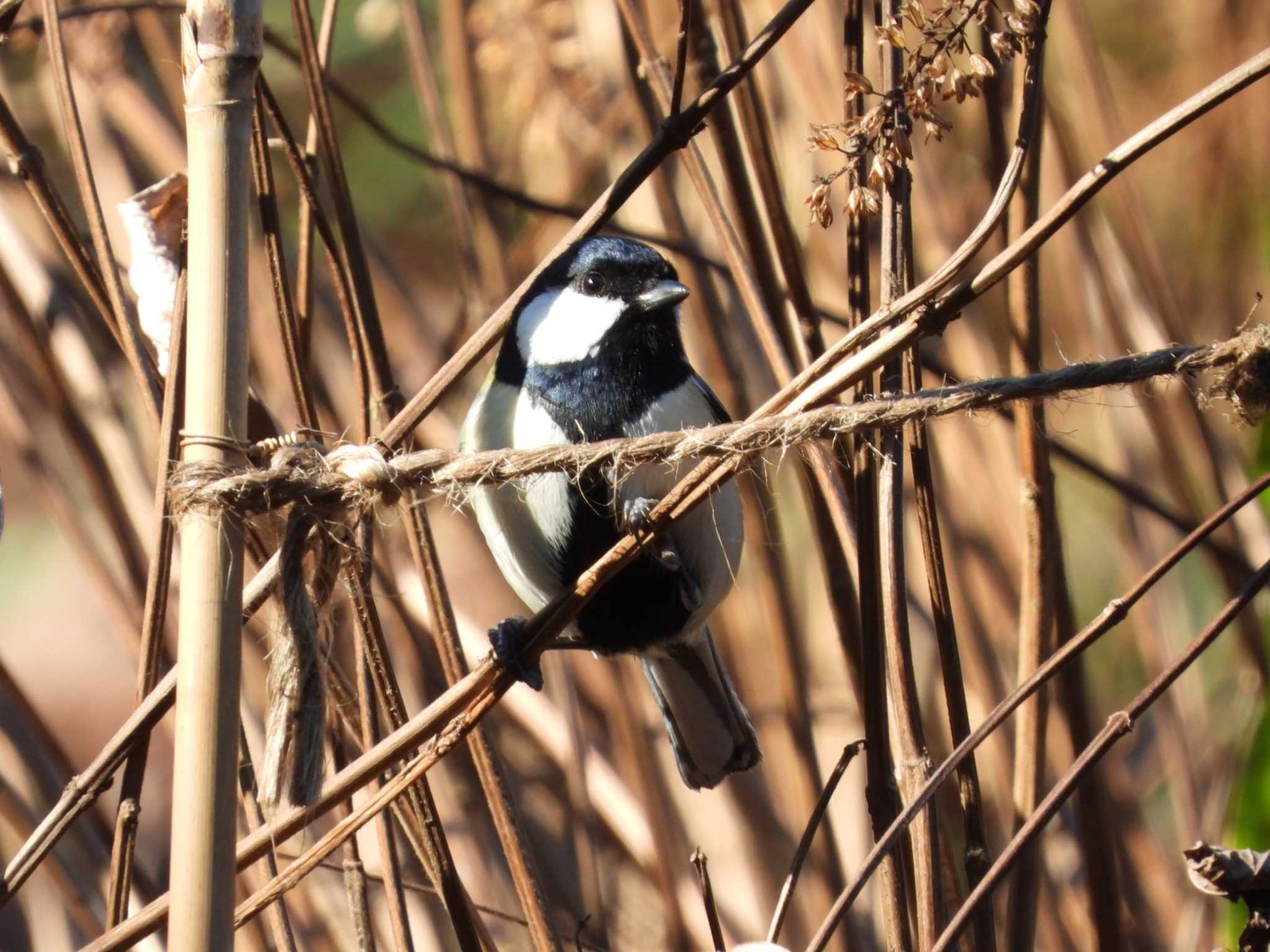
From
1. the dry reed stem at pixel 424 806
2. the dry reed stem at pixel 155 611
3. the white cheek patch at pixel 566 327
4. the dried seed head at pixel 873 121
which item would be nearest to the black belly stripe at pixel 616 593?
the white cheek patch at pixel 566 327

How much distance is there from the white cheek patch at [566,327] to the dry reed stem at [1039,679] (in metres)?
0.51

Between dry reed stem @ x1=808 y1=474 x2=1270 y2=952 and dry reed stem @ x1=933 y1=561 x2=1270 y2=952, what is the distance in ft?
0.12

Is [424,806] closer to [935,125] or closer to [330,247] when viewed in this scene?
[330,247]

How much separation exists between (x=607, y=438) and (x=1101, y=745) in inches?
19.2

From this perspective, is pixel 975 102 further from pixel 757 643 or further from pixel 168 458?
pixel 168 458

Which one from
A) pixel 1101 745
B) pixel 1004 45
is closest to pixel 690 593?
pixel 1101 745

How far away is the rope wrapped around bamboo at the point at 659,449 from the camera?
1.89ft

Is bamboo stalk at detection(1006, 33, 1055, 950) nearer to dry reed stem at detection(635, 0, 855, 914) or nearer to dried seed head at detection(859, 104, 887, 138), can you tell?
dry reed stem at detection(635, 0, 855, 914)

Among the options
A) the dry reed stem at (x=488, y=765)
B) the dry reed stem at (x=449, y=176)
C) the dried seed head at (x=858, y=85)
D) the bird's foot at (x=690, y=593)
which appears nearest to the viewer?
the dried seed head at (x=858, y=85)

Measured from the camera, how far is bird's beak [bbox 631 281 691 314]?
1.07m

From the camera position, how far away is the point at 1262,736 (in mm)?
1021

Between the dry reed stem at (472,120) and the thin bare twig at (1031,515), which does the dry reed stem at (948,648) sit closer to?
the thin bare twig at (1031,515)

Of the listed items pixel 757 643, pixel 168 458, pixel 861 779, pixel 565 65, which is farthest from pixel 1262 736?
pixel 565 65

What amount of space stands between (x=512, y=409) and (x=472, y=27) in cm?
76
